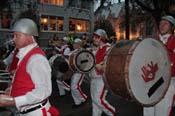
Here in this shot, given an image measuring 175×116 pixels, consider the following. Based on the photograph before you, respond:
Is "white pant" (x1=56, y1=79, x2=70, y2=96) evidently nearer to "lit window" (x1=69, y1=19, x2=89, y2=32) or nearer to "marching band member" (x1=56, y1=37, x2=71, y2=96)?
"marching band member" (x1=56, y1=37, x2=71, y2=96)

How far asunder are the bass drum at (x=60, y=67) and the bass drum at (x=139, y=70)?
16.3 feet

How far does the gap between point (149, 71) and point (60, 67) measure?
5.45 m

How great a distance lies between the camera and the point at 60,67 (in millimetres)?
10594

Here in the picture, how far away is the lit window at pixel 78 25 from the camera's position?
137 feet

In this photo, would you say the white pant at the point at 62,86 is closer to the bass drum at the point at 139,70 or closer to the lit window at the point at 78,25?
the bass drum at the point at 139,70

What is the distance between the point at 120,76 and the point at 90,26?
1516 inches

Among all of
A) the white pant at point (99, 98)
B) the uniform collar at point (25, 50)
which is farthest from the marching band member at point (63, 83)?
the uniform collar at point (25, 50)

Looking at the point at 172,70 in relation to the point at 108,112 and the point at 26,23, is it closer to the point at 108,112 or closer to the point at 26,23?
the point at 108,112

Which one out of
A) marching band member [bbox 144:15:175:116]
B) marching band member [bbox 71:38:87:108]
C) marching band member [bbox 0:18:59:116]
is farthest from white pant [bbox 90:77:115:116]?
marching band member [bbox 0:18:59:116]

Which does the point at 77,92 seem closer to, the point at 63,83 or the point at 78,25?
the point at 63,83

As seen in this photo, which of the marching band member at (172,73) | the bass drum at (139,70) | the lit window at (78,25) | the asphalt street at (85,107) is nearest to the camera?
the bass drum at (139,70)

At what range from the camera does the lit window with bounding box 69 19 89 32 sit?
137 ft

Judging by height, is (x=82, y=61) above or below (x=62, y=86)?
above

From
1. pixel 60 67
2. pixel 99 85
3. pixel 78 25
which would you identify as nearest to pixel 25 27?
pixel 99 85
